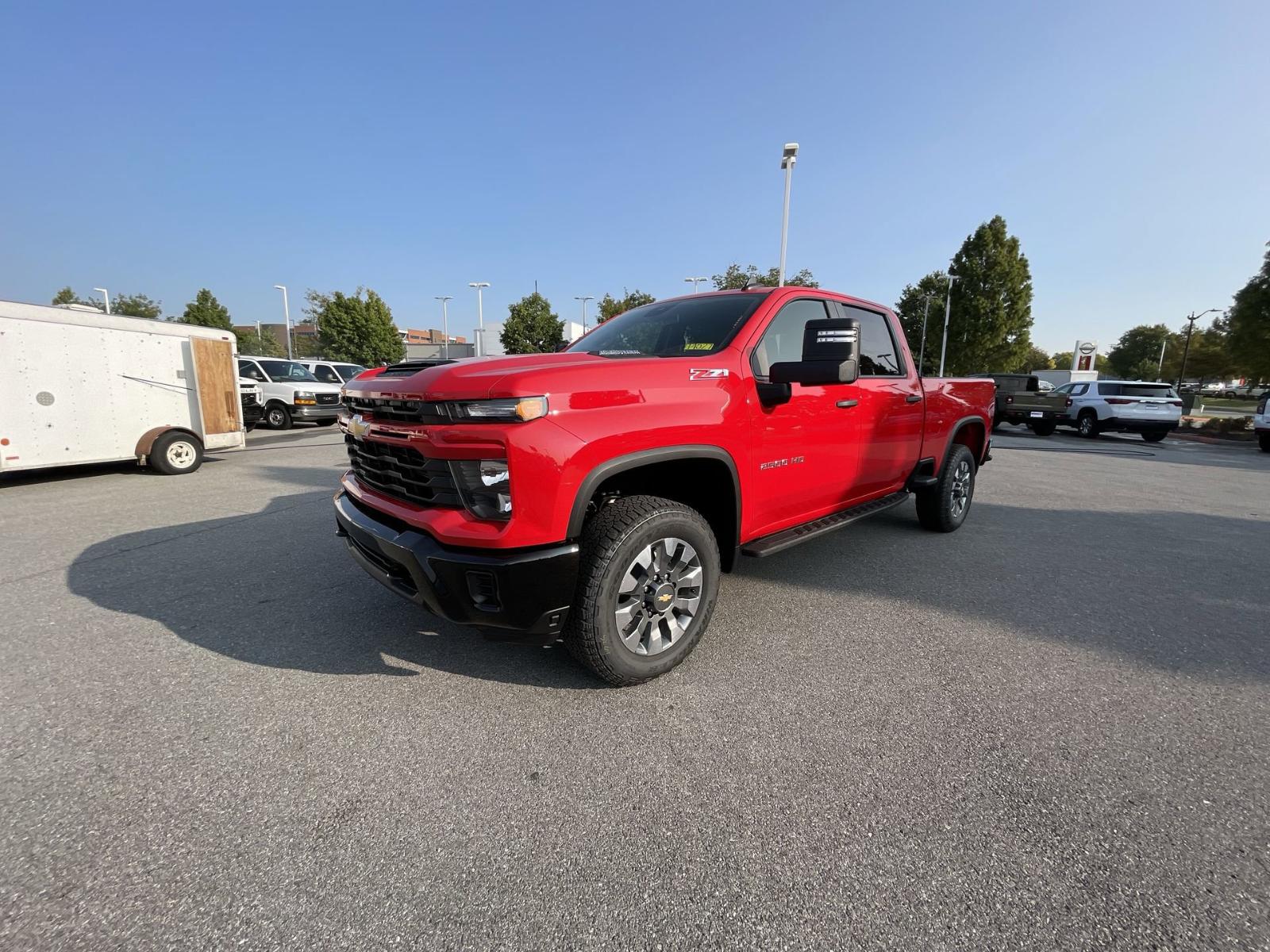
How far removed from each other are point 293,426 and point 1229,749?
17601mm

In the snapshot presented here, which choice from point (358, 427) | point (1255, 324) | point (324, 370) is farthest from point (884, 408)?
point (1255, 324)

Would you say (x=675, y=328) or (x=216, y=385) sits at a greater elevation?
Answer: (x=675, y=328)

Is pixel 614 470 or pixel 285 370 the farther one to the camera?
pixel 285 370

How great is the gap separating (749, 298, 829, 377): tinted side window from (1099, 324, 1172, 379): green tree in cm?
8019

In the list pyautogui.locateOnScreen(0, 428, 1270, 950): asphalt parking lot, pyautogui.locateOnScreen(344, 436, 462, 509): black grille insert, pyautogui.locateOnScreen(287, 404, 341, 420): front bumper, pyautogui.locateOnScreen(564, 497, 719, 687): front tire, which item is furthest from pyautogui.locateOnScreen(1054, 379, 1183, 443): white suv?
pyautogui.locateOnScreen(287, 404, 341, 420): front bumper

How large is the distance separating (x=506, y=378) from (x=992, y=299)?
36.5 m

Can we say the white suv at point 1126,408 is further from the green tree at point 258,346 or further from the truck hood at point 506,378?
the green tree at point 258,346

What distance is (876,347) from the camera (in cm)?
411

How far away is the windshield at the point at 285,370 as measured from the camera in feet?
48.0

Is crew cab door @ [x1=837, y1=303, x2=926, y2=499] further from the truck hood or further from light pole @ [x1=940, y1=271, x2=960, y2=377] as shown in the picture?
light pole @ [x1=940, y1=271, x2=960, y2=377]

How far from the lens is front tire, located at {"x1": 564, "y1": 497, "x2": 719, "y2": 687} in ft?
7.55

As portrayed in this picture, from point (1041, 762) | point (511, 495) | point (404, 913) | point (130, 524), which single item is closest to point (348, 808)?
point (404, 913)

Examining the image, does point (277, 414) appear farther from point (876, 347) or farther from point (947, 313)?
point (947, 313)

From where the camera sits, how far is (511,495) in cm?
210
